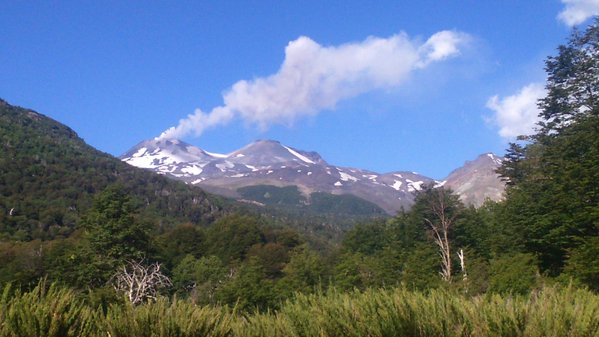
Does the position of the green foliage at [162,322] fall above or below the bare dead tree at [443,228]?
below

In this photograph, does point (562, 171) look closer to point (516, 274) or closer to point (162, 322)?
point (516, 274)

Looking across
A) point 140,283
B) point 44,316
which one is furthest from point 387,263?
point 44,316

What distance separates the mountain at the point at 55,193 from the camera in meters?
101

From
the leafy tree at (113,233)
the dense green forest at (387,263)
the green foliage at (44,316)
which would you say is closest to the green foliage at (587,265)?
the dense green forest at (387,263)

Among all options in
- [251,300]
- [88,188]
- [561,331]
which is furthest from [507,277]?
[88,188]

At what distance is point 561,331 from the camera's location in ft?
20.0

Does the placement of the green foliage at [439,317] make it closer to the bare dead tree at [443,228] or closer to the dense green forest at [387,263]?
the dense green forest at [387,263]

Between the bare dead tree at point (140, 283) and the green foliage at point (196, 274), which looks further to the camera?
the green foliage at point (196, 274)

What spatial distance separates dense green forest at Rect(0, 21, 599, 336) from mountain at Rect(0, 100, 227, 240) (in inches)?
35.9

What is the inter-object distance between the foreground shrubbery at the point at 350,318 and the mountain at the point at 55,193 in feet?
218

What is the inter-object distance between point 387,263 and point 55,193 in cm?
10776

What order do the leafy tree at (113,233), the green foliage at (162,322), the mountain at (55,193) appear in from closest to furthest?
the green foliage at (162,322) → the leafy tree at (113,233) → the mountain at (55,193)

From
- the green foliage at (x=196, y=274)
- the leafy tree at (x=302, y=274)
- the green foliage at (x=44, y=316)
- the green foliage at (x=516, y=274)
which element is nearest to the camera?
the green foliage at (x=44, y=316)

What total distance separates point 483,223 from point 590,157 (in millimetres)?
35115
